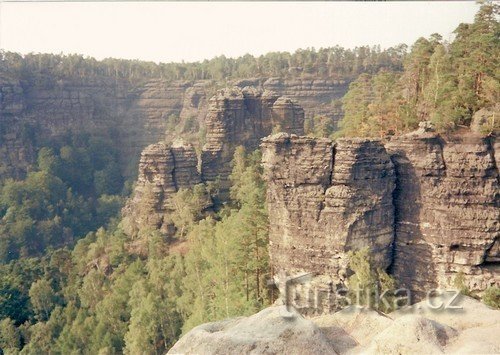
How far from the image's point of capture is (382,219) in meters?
21.8

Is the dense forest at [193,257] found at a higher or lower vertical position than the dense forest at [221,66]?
lower

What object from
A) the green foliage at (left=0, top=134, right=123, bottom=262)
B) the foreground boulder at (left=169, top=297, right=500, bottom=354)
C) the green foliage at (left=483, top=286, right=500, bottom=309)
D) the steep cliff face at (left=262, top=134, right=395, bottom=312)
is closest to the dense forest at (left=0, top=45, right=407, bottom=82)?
the green foliage at (left=0, top=134, right=123, bottom=262)

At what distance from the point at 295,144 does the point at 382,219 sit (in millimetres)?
4748

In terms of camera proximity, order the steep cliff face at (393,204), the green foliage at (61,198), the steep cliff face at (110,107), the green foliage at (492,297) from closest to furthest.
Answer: the green foliage at (492,297), the steep cliff face at (393,204), the green foliage at (61,198), the steep cliff face at (110,107)

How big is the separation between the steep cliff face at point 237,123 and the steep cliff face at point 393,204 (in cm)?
1646

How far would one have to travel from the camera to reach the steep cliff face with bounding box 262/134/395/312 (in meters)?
21.2

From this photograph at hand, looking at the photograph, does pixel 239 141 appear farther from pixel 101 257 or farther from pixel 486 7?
pixel 486 7

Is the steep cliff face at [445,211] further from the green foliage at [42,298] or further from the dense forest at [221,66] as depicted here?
the dense forest at [221,66]

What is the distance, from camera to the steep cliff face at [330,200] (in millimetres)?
21172

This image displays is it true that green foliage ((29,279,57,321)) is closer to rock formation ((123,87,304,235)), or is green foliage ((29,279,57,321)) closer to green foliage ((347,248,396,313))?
rock formation ((123,87,304,235))

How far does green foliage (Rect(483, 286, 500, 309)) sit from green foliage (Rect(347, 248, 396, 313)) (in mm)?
3274

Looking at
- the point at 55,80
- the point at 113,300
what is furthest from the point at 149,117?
the point at 113,300

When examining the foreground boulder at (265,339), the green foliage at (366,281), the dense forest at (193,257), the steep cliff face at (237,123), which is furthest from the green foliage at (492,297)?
the steep cliff face at (237,123)

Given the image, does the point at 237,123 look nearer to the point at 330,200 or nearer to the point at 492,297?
the point at 330,200
